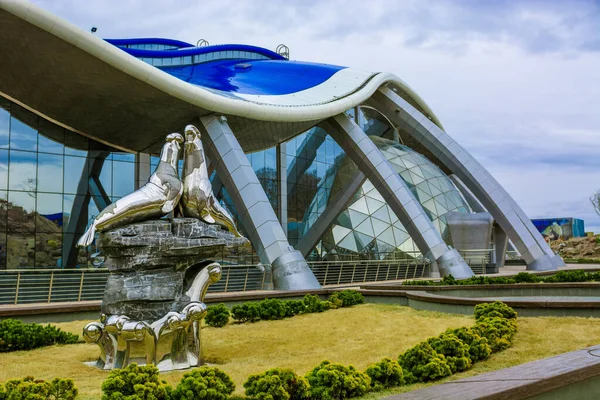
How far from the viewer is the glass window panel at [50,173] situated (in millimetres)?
26125

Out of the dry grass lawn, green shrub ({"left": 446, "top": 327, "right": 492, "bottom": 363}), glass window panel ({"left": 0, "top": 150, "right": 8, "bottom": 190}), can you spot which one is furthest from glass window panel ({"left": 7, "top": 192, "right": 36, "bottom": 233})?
green shrub ({"left": 446, "top": 327, "right": 492, "bottom": 363})

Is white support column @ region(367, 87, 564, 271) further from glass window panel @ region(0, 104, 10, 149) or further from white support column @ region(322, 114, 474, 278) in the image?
glass window panel @ region(0, 104, 10, 149)

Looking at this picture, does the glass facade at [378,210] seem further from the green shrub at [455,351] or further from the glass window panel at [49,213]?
the green shrub at [455,351]

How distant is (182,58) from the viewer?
43062mm

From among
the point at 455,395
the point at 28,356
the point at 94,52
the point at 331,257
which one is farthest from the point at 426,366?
the point at 331,257

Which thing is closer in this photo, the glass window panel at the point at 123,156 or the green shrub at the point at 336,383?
the green shrub at the point at 336,383

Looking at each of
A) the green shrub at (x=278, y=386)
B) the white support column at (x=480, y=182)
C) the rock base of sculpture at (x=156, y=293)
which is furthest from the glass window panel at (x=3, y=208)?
the white support column at (x=480, y=182)

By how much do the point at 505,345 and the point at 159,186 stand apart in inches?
245

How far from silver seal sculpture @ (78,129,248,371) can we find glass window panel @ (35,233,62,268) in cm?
1765

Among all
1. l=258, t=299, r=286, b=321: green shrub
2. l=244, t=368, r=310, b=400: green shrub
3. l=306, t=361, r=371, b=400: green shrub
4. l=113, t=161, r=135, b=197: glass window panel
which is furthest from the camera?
l=113, t=161, r=135, b=197: glass window panel

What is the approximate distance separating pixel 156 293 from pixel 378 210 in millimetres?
30281

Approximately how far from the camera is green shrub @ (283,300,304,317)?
596 inches

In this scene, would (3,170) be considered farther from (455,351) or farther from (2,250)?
(455,351)

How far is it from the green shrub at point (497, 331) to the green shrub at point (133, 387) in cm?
496
